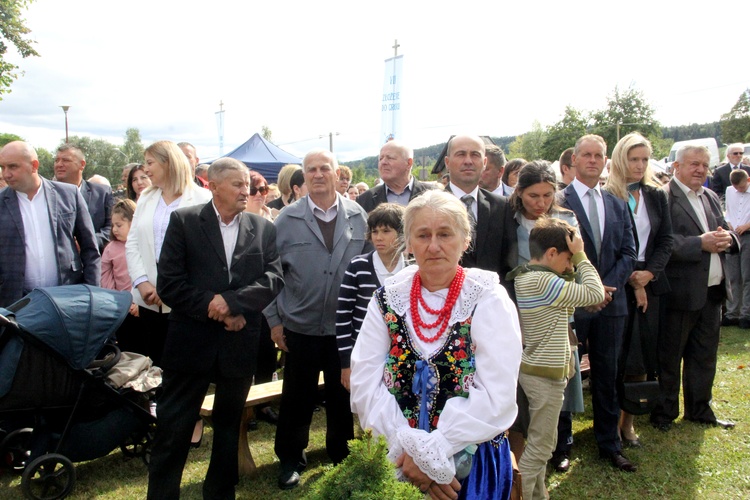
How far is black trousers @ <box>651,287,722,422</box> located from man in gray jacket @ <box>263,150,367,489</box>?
2918mm

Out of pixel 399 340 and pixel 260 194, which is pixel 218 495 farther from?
pixel 260 194

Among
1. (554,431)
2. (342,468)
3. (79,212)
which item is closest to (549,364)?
(554,431)

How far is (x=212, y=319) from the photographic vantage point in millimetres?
3271

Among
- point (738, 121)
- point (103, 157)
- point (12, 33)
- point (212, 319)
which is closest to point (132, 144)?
point (103, 157)

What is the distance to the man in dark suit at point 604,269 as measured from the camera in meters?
3.99

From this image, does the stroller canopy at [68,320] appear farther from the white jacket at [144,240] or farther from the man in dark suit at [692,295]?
the man in dark suit at [692,295]

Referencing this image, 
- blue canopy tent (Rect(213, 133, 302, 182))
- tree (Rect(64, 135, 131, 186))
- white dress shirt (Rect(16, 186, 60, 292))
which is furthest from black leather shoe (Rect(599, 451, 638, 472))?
tree (Rect(64, 135, 131, 186))

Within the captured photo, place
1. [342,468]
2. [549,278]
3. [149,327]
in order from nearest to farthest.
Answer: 1. [342,468]
2. [549,278]
3. [149,327]

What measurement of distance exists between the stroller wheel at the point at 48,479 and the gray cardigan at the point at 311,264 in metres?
1.65

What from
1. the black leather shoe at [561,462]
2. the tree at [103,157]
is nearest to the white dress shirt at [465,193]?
the black leather shoe at [561,462]

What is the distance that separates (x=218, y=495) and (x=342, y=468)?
2.13 meters

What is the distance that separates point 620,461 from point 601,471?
163 mm

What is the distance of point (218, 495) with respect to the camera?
3.39 metres

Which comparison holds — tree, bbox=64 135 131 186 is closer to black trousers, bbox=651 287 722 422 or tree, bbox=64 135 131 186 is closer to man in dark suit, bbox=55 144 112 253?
man in dark suit, bbox=55 144 112 253
